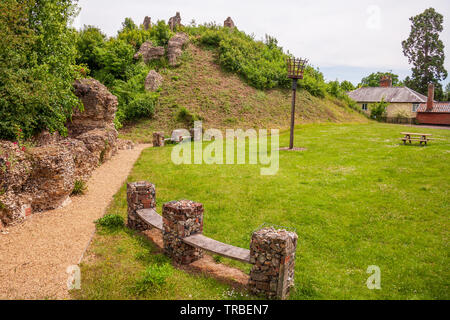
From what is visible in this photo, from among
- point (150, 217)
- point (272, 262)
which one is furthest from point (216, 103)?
point (272, 262)

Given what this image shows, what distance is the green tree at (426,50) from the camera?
56.0 m

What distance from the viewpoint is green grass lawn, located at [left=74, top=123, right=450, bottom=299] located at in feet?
21.1

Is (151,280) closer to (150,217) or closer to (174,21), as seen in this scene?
(150,217)

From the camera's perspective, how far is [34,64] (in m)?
13.2

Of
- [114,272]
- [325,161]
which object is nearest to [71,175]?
[114,272]

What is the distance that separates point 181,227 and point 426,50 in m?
68.0

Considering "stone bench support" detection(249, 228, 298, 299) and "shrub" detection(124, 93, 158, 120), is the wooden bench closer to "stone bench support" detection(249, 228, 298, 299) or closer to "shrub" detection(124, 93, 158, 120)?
"stone bench support" detection(249, 228, 298, 299)

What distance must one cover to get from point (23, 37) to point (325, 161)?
15.5m

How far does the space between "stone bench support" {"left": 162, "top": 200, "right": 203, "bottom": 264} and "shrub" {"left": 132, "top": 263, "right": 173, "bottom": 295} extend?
0.85 metres

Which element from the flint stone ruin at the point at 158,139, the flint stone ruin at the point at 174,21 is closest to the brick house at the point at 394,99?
the flint stone ruin at the point at 174,21

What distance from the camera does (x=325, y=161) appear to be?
16.0 metres

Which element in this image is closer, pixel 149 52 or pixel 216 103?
pixel 216 103

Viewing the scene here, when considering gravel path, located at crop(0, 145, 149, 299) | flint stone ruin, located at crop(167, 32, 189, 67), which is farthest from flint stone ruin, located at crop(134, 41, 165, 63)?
gravel path, located at crop(0, 145, 149, 299)
